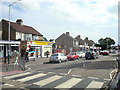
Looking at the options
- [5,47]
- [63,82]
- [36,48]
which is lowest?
[63,82]

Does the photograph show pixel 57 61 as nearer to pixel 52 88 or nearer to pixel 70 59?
pixel 70 59

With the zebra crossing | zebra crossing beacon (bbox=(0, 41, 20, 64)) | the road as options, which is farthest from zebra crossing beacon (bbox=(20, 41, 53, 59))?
the zebra crossing

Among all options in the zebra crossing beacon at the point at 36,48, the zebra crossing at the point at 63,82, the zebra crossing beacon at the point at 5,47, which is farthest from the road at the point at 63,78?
the zebra crossing beacon at the point at 36,48

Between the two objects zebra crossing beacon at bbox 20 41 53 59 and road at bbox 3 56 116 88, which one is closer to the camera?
road at bbox 3 56 116 88

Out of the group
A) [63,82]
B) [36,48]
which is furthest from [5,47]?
[63,82]

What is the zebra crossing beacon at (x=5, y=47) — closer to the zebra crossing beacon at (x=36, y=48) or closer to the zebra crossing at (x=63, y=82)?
the zebra crossing beacon at (x=36, y=48)

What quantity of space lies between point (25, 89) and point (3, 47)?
2212cm

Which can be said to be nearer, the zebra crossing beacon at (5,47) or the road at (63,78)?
the road at (63,78)

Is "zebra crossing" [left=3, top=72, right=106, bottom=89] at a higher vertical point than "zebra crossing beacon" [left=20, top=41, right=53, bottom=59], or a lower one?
lower

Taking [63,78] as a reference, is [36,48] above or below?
above

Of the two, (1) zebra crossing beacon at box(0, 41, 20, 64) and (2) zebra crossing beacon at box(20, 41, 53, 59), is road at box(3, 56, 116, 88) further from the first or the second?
(2) zebra crossing beacon at box(20, 41, 53, 59)

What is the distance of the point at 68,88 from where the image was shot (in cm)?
714

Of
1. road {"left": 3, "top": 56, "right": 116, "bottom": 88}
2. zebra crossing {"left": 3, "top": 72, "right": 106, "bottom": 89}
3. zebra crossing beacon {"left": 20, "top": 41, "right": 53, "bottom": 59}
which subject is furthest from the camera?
zebra crossing beacon {"left": 20, "top": 41, "right": 53, "bottom": 59}

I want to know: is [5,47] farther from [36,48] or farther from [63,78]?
[63,78]
